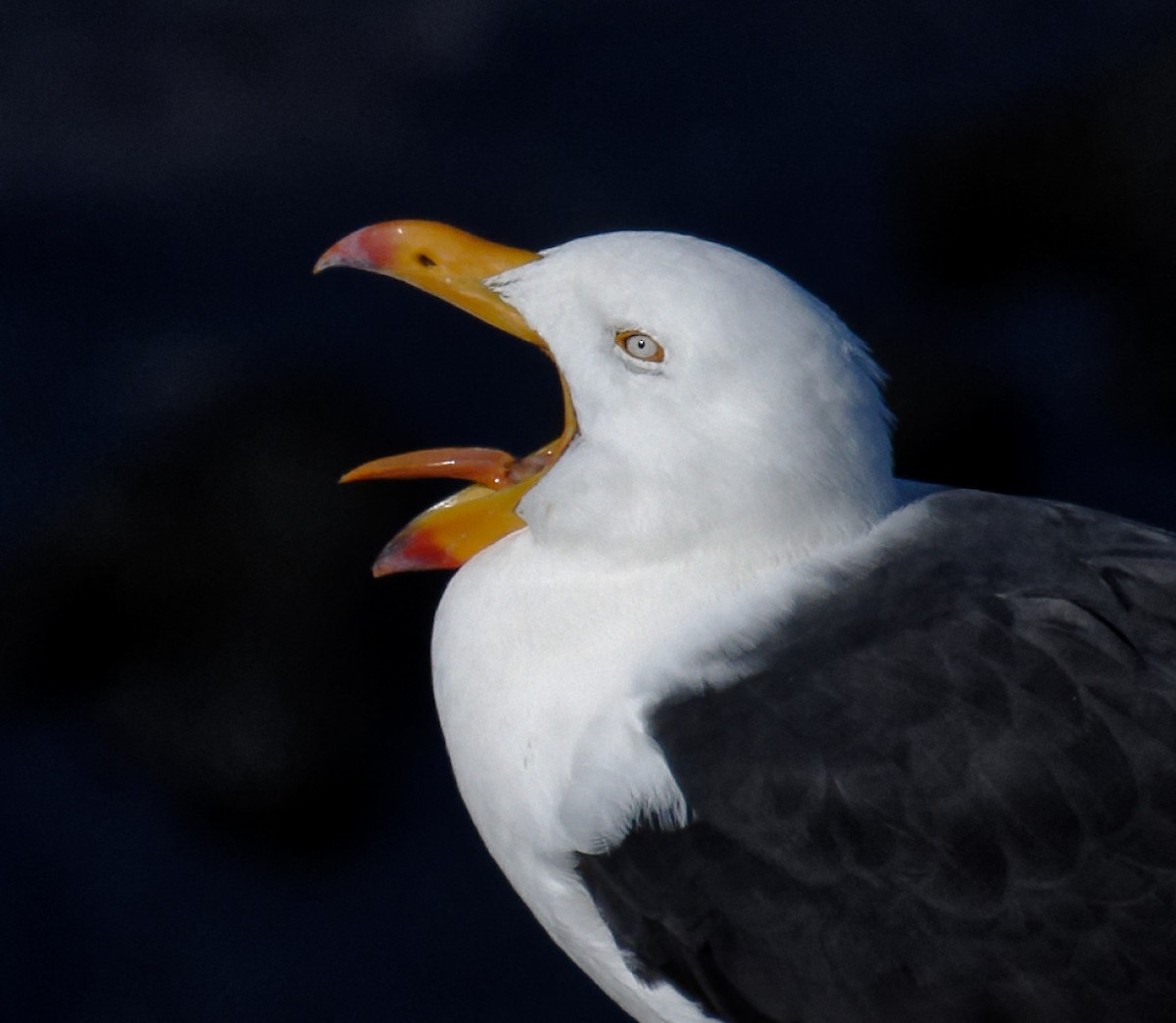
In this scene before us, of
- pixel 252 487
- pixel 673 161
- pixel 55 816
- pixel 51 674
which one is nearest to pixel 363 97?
pixel 673 161

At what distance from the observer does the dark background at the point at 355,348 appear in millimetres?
3506

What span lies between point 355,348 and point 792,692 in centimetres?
180

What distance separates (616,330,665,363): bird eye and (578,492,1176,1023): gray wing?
1.43 ft

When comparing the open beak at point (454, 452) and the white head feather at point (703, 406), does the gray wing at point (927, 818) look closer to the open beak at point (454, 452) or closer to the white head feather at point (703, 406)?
the white head feather at point (703, 406)

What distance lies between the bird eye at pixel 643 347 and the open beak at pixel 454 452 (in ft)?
0.61

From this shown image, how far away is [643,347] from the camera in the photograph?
2.53 m

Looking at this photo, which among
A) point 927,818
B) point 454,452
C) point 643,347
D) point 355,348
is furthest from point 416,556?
point 355,348

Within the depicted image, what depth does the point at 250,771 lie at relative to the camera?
3582 millimetres

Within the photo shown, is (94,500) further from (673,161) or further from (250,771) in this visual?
(673,161)

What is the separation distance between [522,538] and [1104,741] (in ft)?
3.13

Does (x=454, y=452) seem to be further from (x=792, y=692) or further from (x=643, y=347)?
(x=792, y=692)

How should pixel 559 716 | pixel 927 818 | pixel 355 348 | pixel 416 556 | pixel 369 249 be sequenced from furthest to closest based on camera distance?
1. pixel 355 348
2. pixel 416 556
3. pixel 369 249
4. pixel 559 716
5. pixel 927 818

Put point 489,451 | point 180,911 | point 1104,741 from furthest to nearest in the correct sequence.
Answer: point 180,911
point 489,451
point 1104,741

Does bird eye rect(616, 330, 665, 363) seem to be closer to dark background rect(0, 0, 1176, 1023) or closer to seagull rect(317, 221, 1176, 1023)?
seagull rect(317, 221, 1176, 1023)
